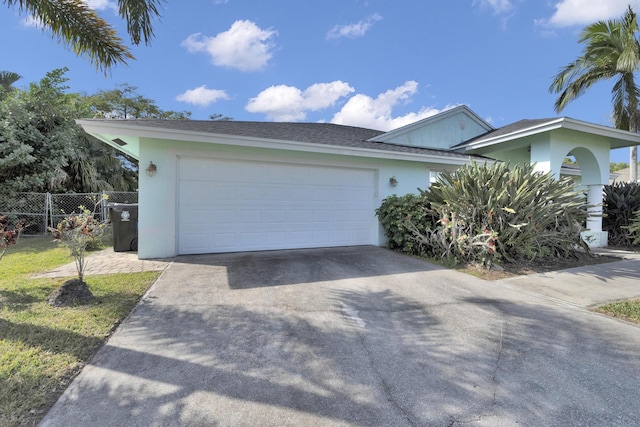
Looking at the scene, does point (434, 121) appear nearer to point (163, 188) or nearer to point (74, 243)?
point (163, 188)

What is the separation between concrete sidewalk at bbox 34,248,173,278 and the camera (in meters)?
5.22

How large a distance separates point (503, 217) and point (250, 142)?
19.0 feet

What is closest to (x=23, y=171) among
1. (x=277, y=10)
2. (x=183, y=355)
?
(x=277, y=10)

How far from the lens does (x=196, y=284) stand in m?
4.63

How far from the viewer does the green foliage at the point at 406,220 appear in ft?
23.9

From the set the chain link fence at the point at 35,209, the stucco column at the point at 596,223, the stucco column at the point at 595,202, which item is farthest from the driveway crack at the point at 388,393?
the chain link fence at the point at 35,209

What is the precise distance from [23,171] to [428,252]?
14.1 meters

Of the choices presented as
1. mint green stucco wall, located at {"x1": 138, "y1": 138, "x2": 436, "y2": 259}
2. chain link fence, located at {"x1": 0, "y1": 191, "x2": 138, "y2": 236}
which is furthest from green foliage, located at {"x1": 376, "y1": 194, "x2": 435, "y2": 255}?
chain link fence, located at {"x1": 0, "y1": 191, "x2": 138, "y2": 236}

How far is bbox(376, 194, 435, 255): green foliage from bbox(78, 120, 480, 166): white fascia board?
4.57 feet

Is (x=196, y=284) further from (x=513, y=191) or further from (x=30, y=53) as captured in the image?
(x=30, y=53)

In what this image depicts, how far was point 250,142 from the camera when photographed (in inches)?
264

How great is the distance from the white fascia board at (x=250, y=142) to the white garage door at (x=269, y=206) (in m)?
0.61

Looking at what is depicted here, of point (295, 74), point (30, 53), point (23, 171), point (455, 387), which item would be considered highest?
point (295, 74)

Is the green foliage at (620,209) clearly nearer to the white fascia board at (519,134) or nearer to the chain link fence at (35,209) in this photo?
the white fascia board at (519,134)
